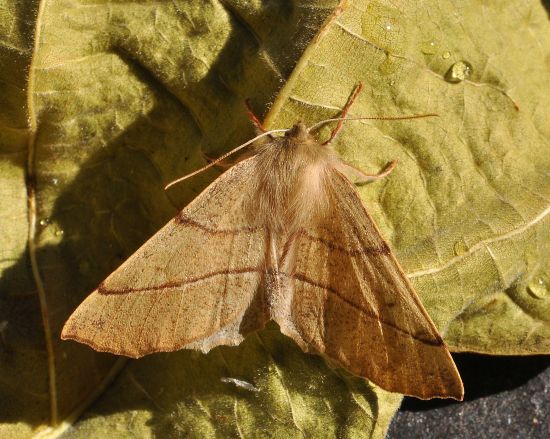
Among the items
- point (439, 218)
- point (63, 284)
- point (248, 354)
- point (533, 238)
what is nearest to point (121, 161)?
point (63, 284)

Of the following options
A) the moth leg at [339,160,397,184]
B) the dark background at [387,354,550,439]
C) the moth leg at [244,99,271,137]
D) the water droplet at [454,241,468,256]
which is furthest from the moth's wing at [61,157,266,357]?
the dark background at [387,354,550,439]

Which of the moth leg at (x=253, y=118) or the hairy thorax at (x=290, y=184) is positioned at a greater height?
the moth leg at (x=253, y=118)

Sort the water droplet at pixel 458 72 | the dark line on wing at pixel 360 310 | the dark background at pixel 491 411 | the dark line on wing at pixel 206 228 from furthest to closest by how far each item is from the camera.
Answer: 1. the dark background at pixel 491 411
2. the water droplet at pixel 458 72
3. the dark line on wing at pixel 206 228
4. the dark line on wing at pixel 360 310

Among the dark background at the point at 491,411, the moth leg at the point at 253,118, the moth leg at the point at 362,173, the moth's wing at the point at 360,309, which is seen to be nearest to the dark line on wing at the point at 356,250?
the moth's wing at the point at 360,309

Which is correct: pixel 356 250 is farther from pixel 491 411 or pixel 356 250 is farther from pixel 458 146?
pixel 491 411

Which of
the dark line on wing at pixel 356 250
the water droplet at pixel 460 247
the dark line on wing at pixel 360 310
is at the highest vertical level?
the dark line on wing at pixel 356 250

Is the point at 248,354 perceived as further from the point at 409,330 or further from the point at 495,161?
the point at 495,161

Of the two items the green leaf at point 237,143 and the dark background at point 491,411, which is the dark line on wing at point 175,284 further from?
the dark background at point 491,411
